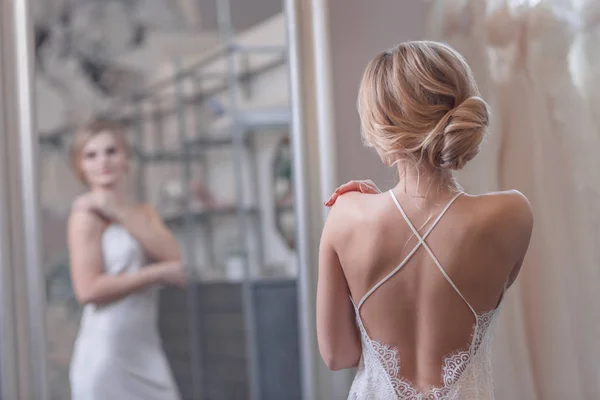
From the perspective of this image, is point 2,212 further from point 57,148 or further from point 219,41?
point 219,41

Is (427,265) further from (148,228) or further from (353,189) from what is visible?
(148,228)

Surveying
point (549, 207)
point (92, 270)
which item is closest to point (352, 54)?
point (549, 207)

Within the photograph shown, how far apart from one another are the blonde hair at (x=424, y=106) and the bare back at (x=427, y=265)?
81 mm

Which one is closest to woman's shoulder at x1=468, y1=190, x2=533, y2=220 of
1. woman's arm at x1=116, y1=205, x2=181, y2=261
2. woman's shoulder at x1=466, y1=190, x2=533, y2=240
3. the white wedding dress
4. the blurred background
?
woman's shoulder at x1=466, y1=190, x2=533, y2=240

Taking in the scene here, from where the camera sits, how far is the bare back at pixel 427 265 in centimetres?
109

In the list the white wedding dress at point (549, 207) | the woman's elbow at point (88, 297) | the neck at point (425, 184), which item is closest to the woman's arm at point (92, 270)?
the woman's elbow at point (88, 297)

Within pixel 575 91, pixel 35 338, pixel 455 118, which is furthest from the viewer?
pixel 35 338

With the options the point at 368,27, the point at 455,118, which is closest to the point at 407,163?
the point at 455,118

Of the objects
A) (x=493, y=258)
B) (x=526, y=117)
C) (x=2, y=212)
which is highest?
(x=526, y=117)

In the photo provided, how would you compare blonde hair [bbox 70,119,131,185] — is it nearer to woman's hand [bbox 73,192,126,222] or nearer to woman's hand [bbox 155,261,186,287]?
woman's hand [bbox 73,192,126,222]

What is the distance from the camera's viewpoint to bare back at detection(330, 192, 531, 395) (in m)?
1.09

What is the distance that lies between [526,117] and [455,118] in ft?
2.60

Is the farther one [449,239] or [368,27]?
[368,27]

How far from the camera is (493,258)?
3.59 feet
